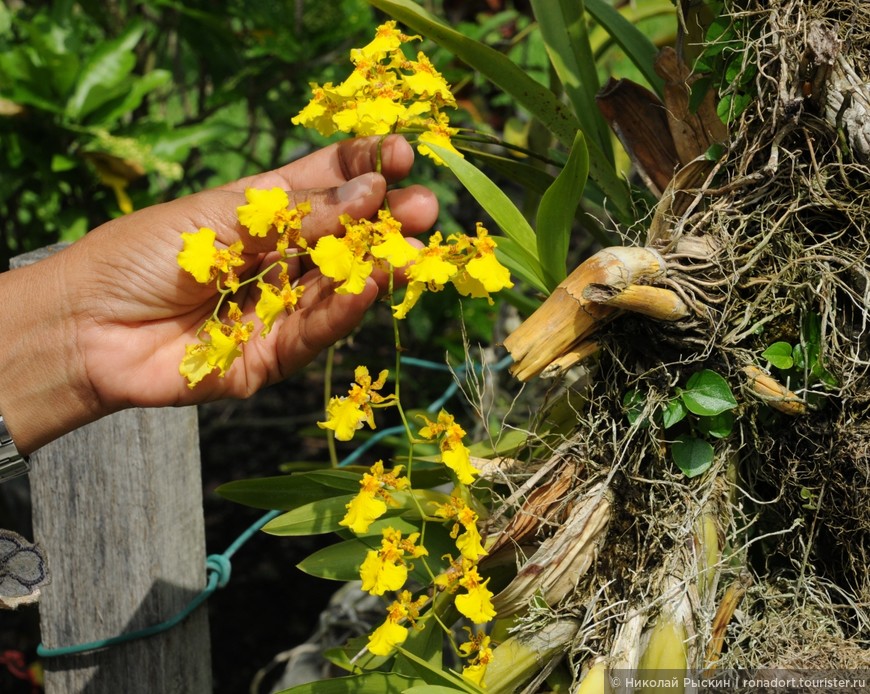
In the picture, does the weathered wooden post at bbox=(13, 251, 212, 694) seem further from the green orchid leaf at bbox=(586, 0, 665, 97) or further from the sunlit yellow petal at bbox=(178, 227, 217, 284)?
the green orchid leaf at bbox=(586, 0, 665, 97)

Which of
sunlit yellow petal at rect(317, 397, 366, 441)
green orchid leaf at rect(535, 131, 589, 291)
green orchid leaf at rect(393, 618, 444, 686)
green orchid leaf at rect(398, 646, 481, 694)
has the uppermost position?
green orchid leaf at rect(535, 131, 589, 291)

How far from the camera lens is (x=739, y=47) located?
2.71 ft

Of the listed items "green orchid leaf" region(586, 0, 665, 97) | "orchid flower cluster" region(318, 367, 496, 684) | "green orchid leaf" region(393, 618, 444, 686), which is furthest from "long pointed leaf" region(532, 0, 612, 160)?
"green orchid leaf" region(393, 618, 444, 686)

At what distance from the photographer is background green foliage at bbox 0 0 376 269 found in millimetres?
1561

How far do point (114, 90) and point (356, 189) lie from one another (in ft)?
3.29

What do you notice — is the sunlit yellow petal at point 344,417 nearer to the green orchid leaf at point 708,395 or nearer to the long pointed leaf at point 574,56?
the green orchid leaf at point 708,395

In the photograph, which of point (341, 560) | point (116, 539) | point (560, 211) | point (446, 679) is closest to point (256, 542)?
point (116, 539)

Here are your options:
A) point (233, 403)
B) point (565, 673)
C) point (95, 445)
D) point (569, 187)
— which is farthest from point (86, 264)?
point (233, 403)

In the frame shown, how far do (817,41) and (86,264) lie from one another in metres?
0.79

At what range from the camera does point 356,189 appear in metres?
0.82

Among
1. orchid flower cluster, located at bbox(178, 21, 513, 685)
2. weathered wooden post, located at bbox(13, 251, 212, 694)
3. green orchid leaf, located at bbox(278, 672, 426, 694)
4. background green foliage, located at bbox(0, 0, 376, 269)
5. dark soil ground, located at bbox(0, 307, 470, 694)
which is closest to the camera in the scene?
orchid flower cluster, located at bbox(178, 21, 513, 685)

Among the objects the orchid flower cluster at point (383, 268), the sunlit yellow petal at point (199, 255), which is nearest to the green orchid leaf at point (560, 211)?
the orchid flower cluster at point (383, 268)

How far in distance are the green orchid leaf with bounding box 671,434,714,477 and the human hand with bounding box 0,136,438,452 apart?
1.15 ft

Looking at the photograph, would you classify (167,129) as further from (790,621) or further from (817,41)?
(790,621)
